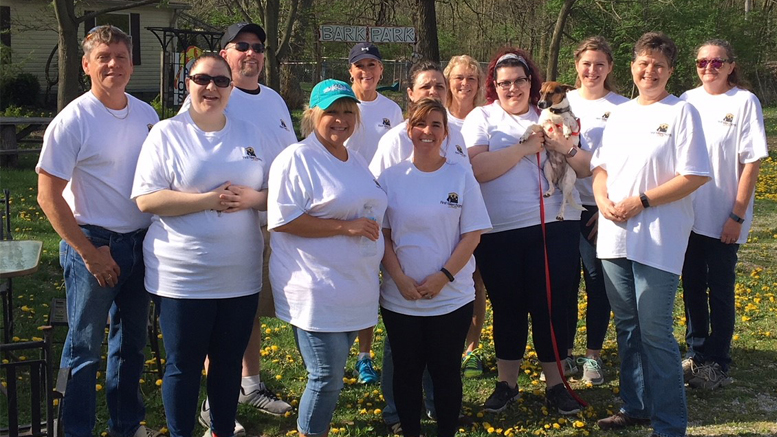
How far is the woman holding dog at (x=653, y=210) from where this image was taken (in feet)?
13.4

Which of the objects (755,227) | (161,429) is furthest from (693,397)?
(755,227)

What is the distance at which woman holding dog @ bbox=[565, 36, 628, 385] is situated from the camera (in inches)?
201

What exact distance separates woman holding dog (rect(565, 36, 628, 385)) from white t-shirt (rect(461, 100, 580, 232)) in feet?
1.77

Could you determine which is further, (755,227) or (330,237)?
(755,227)

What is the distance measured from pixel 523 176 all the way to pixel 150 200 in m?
2.08

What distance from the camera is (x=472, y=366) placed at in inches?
216

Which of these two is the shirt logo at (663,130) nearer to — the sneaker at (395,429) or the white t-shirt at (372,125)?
the white t-shirt at (372,125)

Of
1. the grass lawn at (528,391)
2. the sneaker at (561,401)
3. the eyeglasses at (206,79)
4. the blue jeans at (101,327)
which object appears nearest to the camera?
the eyeglasses at (206,79)

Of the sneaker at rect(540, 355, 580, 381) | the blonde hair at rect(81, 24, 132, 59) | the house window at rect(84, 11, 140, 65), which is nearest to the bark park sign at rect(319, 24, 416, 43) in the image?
the sneaker at rect(540, 355, 580, 381)

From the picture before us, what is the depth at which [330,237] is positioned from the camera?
3.64 metres

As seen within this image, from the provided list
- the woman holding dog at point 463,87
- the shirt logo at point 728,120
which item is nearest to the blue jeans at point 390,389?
the woman holding dog at point 463,87

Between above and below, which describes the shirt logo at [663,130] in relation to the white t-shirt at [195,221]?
above

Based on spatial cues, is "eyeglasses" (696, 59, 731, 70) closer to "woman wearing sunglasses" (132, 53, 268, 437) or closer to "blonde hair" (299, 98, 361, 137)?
"blonde hair" (299, 98, 361, 137)

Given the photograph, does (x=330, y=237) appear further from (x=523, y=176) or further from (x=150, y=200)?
(x=523, y=176)
